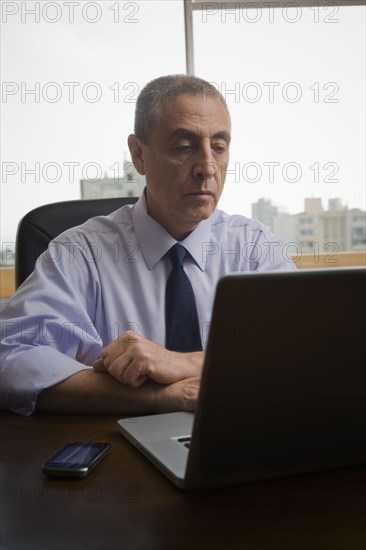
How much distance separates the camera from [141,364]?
1.09 meters

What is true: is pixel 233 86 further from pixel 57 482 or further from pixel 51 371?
pixel 57 482

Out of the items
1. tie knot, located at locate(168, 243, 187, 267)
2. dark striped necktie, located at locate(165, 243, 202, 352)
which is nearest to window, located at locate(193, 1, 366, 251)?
tie knot, located at locate(168, 243, 187, 267)

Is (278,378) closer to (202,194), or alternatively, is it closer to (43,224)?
(202,194)

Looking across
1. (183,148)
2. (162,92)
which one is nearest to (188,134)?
(183,148)

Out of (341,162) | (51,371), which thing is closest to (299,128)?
(341,162)

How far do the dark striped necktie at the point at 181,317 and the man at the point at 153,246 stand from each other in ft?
0.14

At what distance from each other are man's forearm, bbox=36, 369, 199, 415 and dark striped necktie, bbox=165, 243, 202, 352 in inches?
16.1

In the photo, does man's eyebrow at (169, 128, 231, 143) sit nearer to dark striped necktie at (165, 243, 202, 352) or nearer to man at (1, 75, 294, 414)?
man at (1, 75, 294, 414)

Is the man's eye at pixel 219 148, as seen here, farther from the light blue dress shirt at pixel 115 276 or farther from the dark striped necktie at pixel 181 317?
the dark striped necktie at pixel 181 317

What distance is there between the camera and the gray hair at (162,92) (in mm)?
1717

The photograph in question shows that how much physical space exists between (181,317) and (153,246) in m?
0.24

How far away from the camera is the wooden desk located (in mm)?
610

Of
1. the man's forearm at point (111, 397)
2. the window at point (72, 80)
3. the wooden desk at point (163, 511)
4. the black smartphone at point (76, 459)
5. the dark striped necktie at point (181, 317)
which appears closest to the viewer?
the wooden desk at point (163, 511)

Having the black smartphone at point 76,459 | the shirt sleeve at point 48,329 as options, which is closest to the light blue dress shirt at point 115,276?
the shirt sleeve at point 48,329
